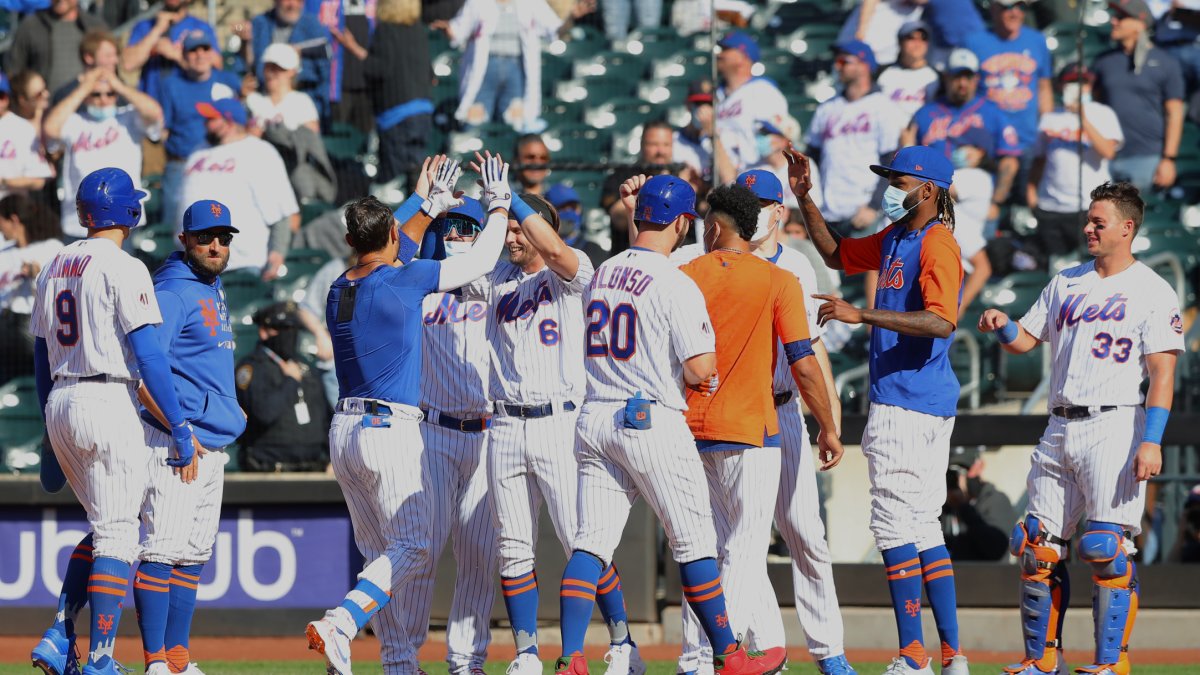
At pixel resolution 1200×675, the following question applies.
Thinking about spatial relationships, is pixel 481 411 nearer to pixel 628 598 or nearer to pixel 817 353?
pixel 817 353

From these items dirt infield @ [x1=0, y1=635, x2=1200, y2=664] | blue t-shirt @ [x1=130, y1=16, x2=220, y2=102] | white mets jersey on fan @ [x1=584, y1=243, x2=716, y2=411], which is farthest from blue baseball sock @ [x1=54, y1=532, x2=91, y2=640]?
blue t-shirt @ [x1=130, y1=16, x2=220, y2=102]

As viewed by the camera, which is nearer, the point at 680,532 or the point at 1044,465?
the point at 680,532

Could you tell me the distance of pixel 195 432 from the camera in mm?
6805

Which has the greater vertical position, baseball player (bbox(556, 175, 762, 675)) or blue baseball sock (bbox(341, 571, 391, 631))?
baseball player (bbox(556, 175, 762, 675))

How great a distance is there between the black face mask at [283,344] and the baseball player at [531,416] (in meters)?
3.60

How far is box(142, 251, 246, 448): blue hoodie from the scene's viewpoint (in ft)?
22.3

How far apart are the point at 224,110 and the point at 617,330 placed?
5.96 m

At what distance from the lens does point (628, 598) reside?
9.52 meters

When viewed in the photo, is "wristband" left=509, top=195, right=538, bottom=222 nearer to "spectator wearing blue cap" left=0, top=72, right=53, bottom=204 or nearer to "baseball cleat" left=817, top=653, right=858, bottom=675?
"baseball cleat" left=817, top=653, right=858, bottom=675

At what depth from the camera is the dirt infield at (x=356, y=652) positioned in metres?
8.86

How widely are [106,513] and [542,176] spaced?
4313 mm

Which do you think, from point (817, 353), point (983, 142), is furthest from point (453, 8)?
point (817, 353)

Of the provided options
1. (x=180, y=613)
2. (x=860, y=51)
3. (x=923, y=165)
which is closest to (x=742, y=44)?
(x=860, y=51)

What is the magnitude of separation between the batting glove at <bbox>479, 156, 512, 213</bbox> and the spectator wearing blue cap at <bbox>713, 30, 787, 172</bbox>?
3.88 m
